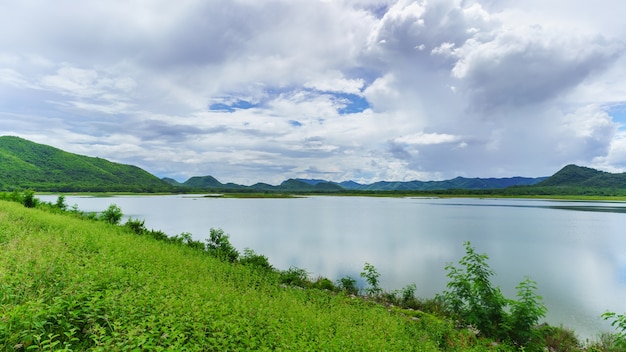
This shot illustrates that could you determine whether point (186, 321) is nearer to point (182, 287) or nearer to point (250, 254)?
point (182, 287)

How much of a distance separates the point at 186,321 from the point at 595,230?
65757 millimetres

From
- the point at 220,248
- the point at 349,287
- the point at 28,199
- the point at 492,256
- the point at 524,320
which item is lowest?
the point at 492,256

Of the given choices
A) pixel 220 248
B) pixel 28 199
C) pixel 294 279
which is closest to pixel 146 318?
pixel 294 279

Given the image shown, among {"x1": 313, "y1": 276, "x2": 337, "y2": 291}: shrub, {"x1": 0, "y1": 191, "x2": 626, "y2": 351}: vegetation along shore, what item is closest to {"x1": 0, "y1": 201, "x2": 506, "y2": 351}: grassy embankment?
{"x1": 0, "y1": 191, "x2": 626, "y2": 351}: vegetation along shore

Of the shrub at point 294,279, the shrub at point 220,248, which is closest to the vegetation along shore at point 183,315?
the shrub at point 294,279

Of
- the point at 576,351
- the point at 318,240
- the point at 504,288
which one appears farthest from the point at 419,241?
the point at 576,351

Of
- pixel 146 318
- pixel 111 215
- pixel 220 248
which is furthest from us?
pixel 111 215

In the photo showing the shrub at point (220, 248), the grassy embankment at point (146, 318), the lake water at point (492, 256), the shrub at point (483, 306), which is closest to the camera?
the grassy embankment at point (146, 318)

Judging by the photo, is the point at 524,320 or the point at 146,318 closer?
the point at 146,318

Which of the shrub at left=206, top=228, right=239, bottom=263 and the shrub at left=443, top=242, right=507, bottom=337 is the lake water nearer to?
the shrub at left=206, top=228, right=239, bottom=263

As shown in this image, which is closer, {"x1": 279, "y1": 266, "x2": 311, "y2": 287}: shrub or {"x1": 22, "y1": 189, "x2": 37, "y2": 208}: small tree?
{"x1": 279, "y1": 266, "x2": 311, "y2": 287}: shrub

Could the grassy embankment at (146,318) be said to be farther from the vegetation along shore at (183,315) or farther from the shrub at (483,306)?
the shrub at (483,306)

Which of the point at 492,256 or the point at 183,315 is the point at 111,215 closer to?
the point at 183,315

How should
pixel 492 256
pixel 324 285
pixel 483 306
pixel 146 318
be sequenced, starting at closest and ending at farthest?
pixel 146 318
pixel 483 306
pixel 324 285
pixel 492 256
